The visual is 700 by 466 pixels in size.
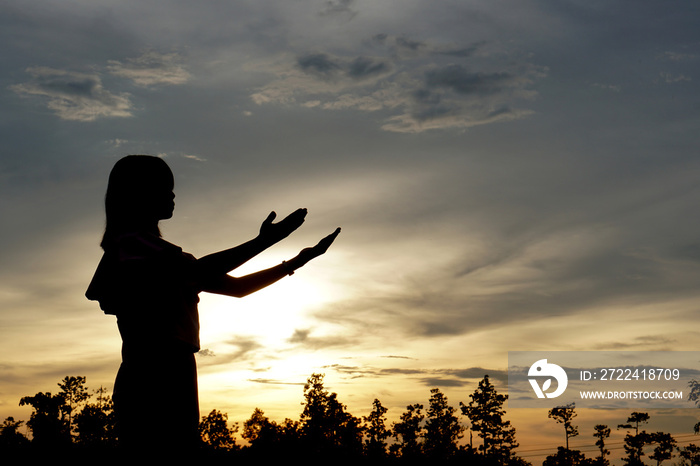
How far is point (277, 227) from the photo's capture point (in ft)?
9.62

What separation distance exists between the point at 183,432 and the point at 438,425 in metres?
71.4

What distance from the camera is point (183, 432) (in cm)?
276

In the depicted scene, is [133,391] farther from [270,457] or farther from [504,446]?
[504,446]

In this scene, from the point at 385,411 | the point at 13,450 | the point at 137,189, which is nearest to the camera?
the point at 137,189

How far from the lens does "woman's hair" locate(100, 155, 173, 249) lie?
310cm

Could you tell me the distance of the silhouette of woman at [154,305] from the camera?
2.74m

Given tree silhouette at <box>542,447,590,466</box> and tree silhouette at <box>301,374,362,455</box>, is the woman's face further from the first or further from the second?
tree silhouette at <box>542,447,590,466</box>

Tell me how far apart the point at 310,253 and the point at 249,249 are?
2.75 ft

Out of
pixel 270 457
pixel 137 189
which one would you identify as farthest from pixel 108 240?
pixel 270 457

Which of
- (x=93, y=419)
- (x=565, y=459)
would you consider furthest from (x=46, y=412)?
(x=565, y=459)

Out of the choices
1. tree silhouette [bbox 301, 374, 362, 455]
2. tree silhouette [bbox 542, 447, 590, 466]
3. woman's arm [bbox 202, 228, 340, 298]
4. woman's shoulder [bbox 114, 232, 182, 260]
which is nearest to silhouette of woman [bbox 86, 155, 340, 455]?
woman's shoulder [bbox 114, 232, 182, 260]

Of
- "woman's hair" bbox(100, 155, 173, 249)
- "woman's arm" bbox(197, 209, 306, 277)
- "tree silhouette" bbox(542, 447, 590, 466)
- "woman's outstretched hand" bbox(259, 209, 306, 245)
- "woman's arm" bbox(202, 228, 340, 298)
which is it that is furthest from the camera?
"tree silhouette" bbox(542, 447, 590, 466)

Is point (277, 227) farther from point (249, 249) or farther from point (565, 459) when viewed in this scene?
point (565, 459)

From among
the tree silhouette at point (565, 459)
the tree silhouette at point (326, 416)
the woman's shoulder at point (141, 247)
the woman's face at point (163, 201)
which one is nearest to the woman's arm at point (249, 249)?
→ the woman's shoulder at point (141, 247)
